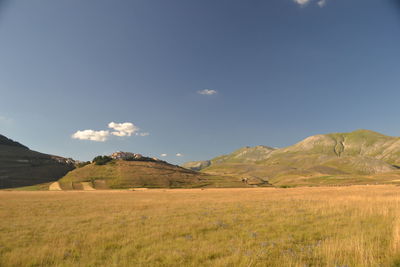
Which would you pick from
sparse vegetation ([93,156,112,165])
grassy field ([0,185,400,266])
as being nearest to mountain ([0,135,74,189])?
sparse vegetation ([93,156,112,165])

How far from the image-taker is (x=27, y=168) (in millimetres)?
141000

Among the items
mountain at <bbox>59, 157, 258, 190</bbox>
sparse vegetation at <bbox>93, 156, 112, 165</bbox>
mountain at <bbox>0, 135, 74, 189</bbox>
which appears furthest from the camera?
sparse vegetation at <bbox>93, 156, 112, 165</bbox>

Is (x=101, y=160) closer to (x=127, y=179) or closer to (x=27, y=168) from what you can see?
(x=127, y=179)

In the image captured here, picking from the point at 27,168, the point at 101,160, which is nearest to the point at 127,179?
the point at 101,160

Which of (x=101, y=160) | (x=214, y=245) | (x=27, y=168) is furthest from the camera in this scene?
(x=101, y=160)

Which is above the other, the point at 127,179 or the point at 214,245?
the point at 214,245

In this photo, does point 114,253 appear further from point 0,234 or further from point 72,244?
point 0,234

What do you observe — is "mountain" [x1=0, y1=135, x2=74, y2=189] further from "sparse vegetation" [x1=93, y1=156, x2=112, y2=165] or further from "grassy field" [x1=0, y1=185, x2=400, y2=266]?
"grassy field" [x1=0, y1=185, x2=400, y2=266]

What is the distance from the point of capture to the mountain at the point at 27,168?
408 feet

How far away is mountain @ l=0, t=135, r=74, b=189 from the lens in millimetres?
124438

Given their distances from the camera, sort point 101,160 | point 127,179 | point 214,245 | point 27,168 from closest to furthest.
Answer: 1. point 214,245
2. point 127,179
3. point 27,168
4. point 101,160

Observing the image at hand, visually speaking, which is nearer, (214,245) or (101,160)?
(214,245)

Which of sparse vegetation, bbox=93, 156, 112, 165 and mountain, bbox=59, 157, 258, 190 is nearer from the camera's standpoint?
mountain, bbox=59, 157, 258, 190

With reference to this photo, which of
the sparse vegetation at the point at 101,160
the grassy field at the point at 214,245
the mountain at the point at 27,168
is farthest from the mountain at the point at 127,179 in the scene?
the grassy field at the point at 214,245
